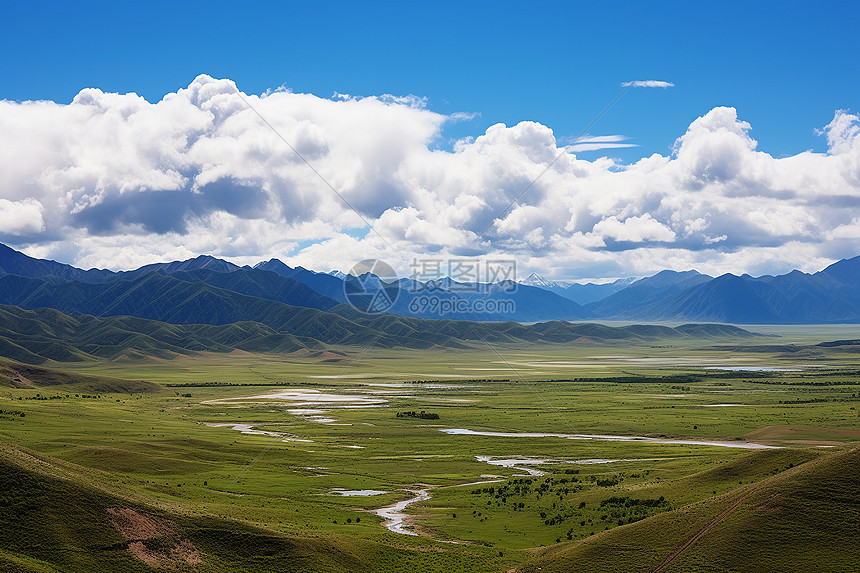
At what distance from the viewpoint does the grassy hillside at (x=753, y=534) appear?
145 ft

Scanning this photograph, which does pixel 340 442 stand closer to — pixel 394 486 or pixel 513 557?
pixel 394 486

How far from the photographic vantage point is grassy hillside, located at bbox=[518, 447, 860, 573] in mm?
44281

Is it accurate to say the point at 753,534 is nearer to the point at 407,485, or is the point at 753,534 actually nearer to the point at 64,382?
the point at 407,485

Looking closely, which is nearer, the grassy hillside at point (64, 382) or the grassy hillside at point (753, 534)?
the grassy hillside at point (753, 534)

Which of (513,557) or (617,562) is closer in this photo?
(617,562)

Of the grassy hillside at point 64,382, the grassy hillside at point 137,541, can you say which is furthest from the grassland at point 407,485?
the grassy hillside at point 64,382

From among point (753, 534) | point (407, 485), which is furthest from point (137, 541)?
point (753, 534)

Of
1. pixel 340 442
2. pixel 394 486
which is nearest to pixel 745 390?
pixel 340 442

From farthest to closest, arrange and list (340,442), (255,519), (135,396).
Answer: (135,396)
(340,442)
(255,519)

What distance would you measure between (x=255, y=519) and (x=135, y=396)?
474 feet

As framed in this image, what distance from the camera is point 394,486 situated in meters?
80.5

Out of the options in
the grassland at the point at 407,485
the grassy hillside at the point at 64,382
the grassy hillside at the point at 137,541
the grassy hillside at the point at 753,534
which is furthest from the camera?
the grassy hillside at the point at 64,382

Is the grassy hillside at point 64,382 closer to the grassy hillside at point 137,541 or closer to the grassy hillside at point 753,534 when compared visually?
the grassy hillside at point 137,541

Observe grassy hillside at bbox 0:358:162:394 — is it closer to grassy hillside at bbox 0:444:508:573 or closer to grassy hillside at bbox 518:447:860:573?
grassy hillside at bbox 0:444:508:573
